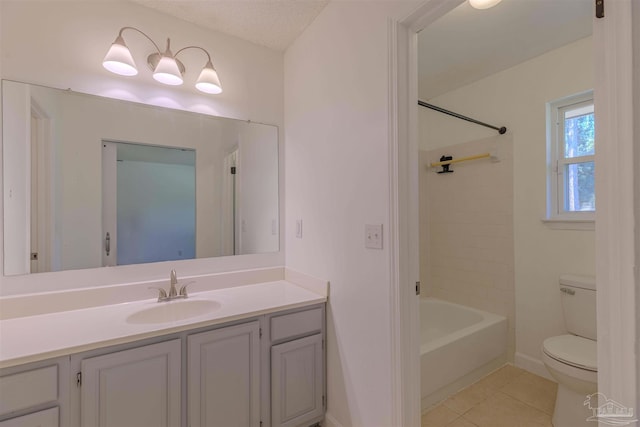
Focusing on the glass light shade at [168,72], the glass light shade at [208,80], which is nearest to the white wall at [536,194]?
the glass light shade at [208,80]

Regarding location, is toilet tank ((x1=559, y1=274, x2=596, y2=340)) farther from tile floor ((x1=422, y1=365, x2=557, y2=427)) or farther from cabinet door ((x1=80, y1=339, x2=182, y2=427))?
cabinet door ((x1=80, y1=339, x2=182, y2=427))

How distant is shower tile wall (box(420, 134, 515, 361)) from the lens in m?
2.33

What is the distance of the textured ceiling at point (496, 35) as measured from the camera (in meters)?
1.62

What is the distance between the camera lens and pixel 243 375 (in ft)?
4.51

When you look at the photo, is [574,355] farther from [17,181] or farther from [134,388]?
[17,181]

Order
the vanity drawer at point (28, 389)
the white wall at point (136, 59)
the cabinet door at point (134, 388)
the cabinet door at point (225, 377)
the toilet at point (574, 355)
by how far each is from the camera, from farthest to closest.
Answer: the toilet at point (574, 355) < the white wall at point (136, 59) < the cabinet door at point (225, 377) < the cabinet door at point (134, 388) < the vanity drawer at point (28, 389)

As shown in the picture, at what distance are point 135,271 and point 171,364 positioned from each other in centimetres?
64

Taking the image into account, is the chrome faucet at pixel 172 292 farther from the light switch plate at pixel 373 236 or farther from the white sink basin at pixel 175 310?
the light switch plate at pixel 373 236

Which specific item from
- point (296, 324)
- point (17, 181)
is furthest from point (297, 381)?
point (17, 181)

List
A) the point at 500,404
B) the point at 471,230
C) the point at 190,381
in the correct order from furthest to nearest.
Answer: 1. the point at 471,230
2. the point at 500,404
3. the point at 190,381

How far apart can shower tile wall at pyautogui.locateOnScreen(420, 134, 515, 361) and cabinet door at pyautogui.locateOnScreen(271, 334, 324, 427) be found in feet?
5.46

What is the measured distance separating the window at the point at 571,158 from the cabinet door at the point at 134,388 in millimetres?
2554

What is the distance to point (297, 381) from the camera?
151cm

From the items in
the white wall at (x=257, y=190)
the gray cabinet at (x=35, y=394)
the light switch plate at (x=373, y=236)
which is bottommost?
the gray cabinet at (x=35, y=394)
